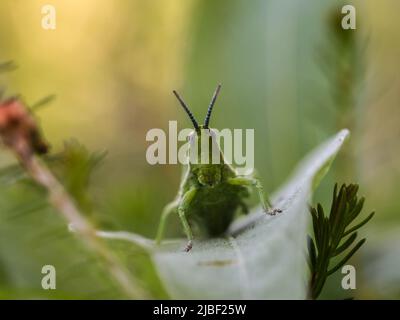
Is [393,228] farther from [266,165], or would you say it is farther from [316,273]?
[316,273]

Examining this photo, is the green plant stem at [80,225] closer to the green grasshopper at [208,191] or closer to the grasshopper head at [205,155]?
the green grasshopper at [208,191]

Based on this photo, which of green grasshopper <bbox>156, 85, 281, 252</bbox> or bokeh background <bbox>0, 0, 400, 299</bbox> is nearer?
green grasshopper <bbox>156, 85, 281, 252</bbox>

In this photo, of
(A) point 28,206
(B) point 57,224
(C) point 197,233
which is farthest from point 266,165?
(A) point 28,206

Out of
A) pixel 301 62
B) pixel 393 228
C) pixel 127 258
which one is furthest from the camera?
pixel 301 62

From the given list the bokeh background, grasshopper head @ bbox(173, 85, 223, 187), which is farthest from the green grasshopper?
the bokeh background

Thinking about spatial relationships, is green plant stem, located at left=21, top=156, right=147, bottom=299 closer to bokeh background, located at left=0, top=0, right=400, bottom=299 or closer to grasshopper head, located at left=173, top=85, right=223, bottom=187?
bokeh background, located at left=0, top=0, right=400, bottom=299

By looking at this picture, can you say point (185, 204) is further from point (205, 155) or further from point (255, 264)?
point (255, 264)

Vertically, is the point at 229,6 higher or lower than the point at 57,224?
higher

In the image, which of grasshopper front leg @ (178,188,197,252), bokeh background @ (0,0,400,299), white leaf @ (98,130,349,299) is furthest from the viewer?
bokeh background @ (0,0,400,299)
